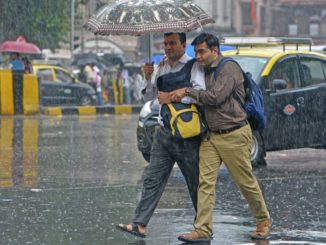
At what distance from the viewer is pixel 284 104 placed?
1434 cm

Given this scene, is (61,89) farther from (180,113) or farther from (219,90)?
(219,90)

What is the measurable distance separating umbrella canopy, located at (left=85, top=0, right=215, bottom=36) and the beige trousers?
892 millimetres

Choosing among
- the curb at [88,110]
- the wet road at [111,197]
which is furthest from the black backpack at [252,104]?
the curb at [88,110]

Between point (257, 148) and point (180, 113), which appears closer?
point (180, 113)

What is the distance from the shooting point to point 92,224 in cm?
936

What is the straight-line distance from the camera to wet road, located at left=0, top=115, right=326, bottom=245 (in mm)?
8891

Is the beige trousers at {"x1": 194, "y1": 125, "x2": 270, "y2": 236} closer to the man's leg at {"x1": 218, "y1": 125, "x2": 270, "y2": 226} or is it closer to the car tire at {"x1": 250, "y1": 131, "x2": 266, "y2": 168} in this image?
the man's leg at {"x1": 218, "y1": 125, "x2": 270, "y2": 226}

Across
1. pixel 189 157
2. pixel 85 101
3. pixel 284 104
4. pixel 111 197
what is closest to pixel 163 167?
pixel 189 157

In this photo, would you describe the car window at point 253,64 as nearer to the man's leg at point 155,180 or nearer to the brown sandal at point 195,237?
the man's leg at point 155,180

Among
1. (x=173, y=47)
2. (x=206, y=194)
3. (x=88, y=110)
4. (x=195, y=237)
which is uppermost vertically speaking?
(x=173, y=47)

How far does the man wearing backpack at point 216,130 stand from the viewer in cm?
834

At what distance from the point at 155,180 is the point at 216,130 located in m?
0.62

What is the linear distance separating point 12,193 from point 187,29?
3819 millimetres

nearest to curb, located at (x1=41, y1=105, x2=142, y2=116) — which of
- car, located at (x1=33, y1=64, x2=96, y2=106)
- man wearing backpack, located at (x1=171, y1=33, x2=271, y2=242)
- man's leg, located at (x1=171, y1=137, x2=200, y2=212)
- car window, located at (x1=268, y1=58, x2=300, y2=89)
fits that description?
car, located at (x1=33, y1=64, x2=96, y2=106)
